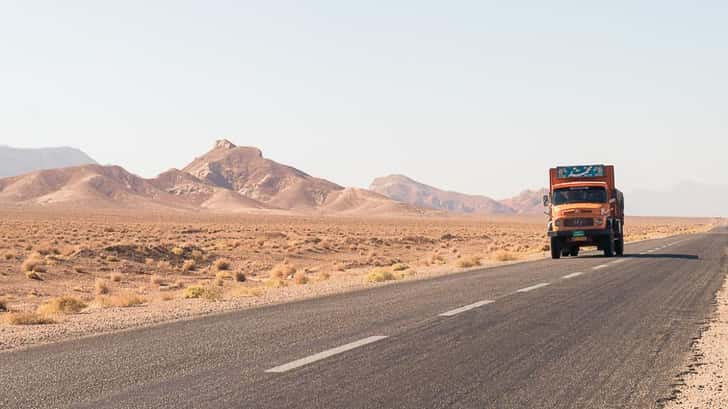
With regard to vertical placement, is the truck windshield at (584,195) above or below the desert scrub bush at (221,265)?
above

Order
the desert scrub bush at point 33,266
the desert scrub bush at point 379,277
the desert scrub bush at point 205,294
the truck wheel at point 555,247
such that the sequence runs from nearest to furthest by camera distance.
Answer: the desert scrub bush at point 205,294 → the desert scrub bush at point 379,277 → the desert scrub bush at point 33,266 → the truck wheel at point 555,247

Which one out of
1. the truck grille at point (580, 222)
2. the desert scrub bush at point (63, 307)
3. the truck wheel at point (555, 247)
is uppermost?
the truck grille at point (580, 222)

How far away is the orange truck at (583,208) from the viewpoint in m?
26.5

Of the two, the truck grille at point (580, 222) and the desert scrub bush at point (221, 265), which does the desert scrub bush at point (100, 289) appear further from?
the truck grille at point (580, 222)

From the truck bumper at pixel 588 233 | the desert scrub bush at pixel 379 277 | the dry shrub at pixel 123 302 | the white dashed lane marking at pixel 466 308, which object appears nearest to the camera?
the white dashed lane marking at pixel 466 308

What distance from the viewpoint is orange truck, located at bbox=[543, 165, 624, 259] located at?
2648cm

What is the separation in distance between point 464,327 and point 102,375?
4536 millimetres

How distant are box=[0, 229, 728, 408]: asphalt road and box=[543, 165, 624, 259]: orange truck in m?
13.7

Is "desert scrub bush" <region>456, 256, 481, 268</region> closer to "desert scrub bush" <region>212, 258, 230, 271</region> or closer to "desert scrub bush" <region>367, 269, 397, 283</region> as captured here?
"desert scrub bush" <region>367, 269, 397, 283</region>

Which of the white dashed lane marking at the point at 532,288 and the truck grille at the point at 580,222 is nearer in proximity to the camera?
the white dashed lane marking at the point at 532,288

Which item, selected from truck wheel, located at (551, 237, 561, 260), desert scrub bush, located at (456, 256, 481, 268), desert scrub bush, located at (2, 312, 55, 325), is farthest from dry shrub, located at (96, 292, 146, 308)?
truck wheel, located at (551, 237, 561, 260)

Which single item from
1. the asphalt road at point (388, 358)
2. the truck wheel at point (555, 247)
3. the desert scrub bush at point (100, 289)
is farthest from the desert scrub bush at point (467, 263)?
the asphalt road at point (388, 358)

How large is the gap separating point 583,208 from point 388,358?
67.8ft

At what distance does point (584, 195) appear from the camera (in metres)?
27.0
